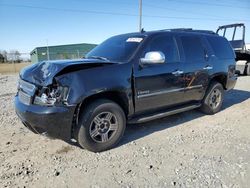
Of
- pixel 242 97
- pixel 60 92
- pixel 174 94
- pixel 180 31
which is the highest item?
pixel 180 31

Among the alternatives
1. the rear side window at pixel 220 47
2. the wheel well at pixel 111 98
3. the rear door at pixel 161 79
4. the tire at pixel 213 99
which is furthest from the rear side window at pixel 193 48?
the wheel well at pixel 111 98

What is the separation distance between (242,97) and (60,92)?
21.7ft

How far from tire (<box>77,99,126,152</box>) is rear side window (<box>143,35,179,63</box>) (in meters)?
1.39

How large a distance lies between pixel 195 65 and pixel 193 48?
15.8 inches

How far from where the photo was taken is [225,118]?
18.8 feet

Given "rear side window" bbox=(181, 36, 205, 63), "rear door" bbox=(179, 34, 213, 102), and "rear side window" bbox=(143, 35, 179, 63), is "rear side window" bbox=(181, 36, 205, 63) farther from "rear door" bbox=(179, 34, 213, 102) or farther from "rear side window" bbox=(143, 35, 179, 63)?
"rear side window" bbox=(143, 35, 179, 63)

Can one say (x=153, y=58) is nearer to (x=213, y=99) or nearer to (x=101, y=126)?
(x=101, y=126)

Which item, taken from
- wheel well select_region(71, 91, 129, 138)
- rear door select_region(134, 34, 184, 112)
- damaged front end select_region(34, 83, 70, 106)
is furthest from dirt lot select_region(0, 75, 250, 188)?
damaged front end select_region(34, 83, 70, 106)

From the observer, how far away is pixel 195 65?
5.27m

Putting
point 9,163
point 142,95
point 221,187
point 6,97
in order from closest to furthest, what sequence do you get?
1. point 221,187
2. point 9,163
3. point 142,95
4. point 6,97

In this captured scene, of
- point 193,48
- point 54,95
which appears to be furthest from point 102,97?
point 193,48

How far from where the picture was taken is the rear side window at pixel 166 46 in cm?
463

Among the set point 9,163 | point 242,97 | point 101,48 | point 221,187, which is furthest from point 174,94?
point 242,97

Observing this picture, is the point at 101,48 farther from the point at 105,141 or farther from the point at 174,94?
the point at 105,141
